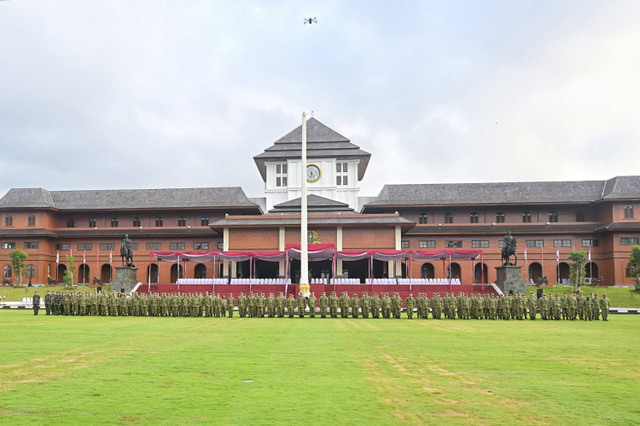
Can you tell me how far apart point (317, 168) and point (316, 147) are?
183 cm

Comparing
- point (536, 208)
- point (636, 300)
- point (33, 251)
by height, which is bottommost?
point (636, 300)

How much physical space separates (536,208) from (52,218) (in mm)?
41557

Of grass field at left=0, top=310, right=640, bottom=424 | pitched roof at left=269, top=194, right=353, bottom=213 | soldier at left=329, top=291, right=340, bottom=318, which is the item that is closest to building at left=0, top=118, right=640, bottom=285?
pitched roof at left=269, top=194, right=353, bottom=213

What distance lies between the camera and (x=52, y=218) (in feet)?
162

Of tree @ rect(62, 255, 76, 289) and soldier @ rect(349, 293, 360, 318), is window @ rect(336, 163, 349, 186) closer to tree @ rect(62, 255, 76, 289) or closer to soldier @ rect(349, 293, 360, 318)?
tree @ rect(62, 255, 76, 289)

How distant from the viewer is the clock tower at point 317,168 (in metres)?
47.7

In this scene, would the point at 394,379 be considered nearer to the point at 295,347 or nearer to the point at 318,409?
the point at 318,409

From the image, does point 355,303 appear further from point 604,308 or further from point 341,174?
point 341,174

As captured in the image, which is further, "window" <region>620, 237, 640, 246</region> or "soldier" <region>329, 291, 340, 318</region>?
"window" <region>620, 237, 640, 246</region>

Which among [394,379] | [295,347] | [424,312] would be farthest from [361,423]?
[424,312]

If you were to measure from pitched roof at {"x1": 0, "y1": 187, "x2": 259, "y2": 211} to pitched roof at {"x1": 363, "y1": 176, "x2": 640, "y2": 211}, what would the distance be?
12.3 metres

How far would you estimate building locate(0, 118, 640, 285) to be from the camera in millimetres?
44500

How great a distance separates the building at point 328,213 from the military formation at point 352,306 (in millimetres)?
18849

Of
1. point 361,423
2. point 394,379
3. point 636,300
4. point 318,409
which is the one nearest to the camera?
point 361,423
